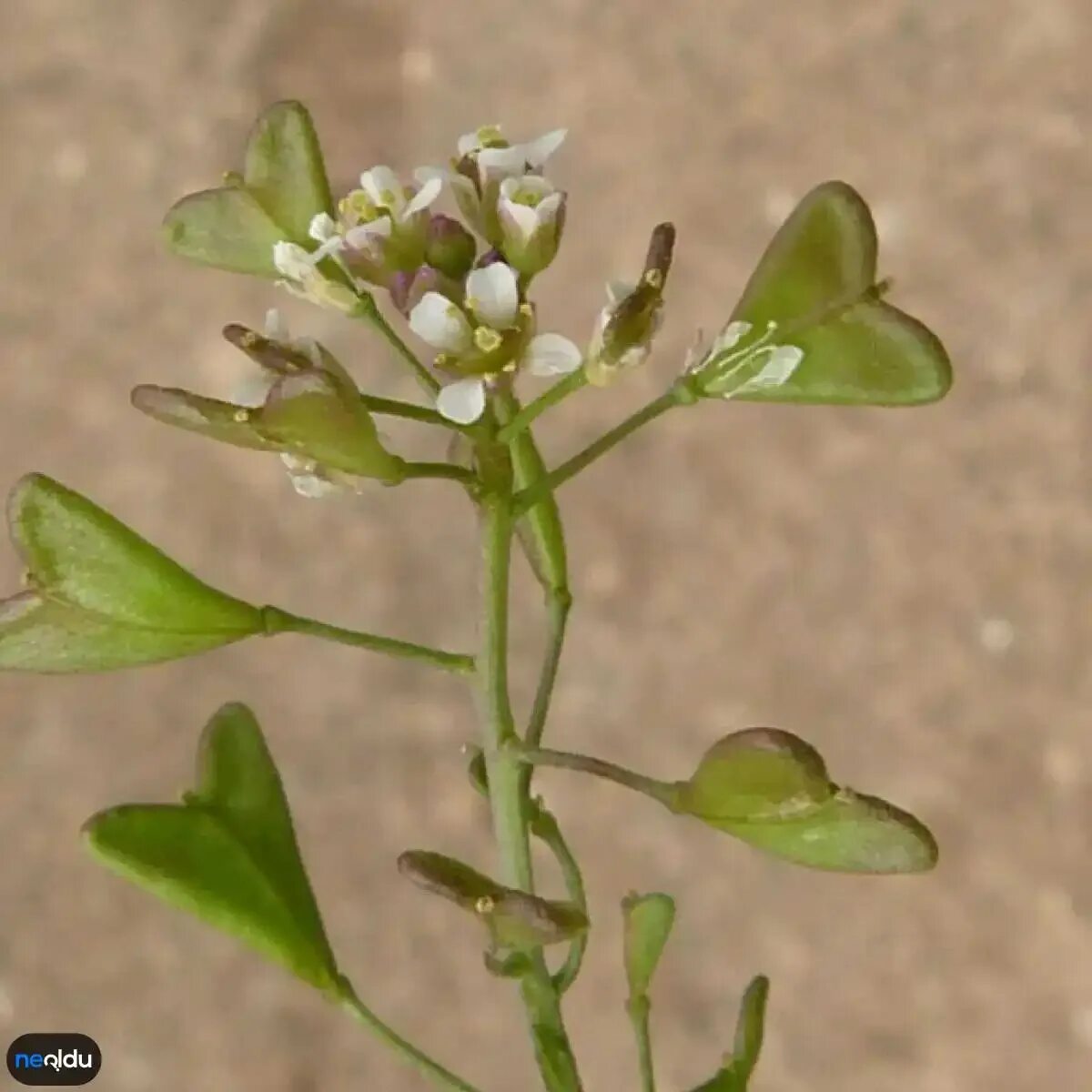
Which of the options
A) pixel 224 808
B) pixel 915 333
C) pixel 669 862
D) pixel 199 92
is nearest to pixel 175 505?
pixel 199 92

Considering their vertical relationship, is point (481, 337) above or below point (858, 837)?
above

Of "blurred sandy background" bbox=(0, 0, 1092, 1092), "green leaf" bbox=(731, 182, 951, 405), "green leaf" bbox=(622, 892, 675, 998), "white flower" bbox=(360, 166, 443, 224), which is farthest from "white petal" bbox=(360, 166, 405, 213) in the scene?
"blurred sandy background" bbox=(0, 0, 1092, 1092)

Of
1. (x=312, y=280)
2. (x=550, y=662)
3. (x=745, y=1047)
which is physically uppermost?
(x=312, y=280)

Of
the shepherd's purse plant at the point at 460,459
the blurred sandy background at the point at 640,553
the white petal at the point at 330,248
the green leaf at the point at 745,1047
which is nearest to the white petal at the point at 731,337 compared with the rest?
the shepherd's purse plant at the point at 460,459

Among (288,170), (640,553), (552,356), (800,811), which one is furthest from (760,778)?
(640,553)

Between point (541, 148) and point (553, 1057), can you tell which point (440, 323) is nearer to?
point (541, 148)

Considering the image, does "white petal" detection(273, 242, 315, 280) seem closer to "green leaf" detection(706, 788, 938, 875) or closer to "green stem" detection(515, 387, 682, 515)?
"green stem" detection(515, 387, 682, 515)
